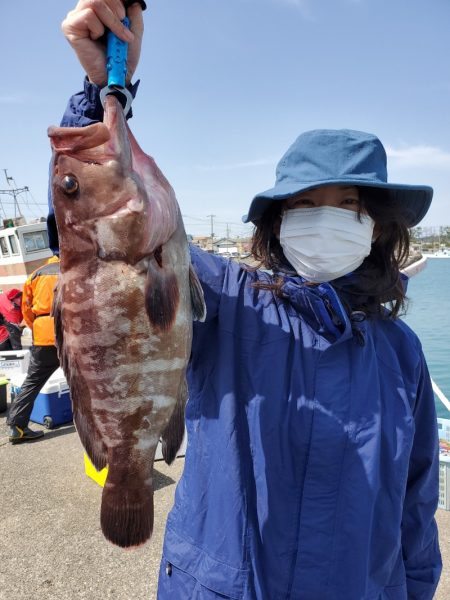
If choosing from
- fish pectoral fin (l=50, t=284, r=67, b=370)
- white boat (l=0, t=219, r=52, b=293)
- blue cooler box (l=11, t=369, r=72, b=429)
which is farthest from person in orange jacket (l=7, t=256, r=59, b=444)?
white boat (l=0, t=219, r=52, b=293)

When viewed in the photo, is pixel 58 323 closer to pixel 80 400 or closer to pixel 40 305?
pixel 80 400

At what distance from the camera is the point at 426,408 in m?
1.94

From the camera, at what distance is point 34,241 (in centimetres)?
2030

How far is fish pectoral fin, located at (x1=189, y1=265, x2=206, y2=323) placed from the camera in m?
1.51

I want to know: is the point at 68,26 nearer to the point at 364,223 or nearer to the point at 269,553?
the point at 364,223

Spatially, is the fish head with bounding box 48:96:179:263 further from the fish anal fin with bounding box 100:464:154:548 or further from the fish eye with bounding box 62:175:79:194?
the fish anal fin with bounding box 100:464:154:548

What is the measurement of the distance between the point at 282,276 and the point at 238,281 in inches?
9.6

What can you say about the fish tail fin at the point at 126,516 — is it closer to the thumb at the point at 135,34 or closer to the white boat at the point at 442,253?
the thumb at the point at 135,34

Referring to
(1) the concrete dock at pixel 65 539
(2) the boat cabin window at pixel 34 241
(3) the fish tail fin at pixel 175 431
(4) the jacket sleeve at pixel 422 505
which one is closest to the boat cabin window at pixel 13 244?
(2) the boat cabin window at pixel 34 241

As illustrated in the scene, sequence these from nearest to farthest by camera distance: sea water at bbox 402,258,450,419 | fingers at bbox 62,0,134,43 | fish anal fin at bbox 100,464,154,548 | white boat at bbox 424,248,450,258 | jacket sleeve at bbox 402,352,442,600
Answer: fingers at bbox 62,0,134,43 → fish anal fin at bbox 100,464,154,548 → jacket sleeve at bbox 402,352,442,600 → sea water at bbox 402,258,450,419 → white boat at bbox 424,248,450,258

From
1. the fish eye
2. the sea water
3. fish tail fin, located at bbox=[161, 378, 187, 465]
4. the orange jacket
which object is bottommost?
the sea water

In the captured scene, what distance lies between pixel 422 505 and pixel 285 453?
817 mm

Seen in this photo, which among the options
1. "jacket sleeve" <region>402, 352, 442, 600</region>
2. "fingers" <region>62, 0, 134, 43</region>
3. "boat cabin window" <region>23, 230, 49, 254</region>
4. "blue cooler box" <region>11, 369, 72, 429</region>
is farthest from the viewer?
"boat cabin window" <region>23, 230, 49, 254</region>

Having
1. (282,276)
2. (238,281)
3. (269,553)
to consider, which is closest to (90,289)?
(238,281)
